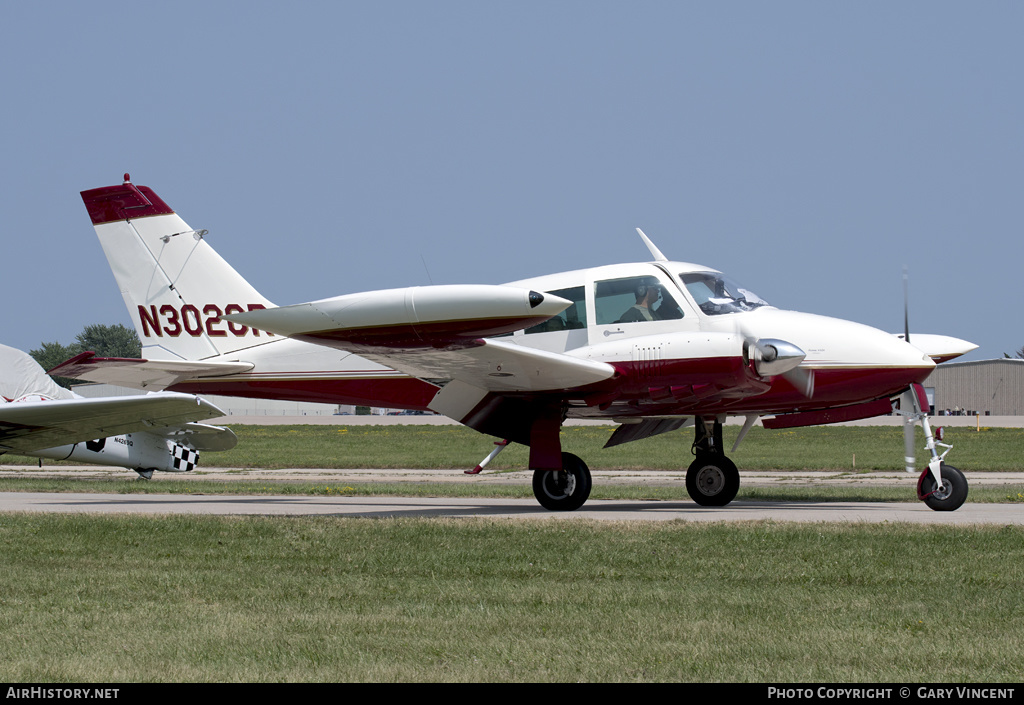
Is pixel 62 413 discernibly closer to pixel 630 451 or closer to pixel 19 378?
pixel 19 378

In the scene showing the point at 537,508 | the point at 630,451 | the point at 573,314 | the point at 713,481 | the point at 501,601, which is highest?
the point at 573,314

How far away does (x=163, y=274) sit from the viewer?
17.9 metres

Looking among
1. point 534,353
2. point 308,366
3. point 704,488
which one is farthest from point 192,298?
point 704,488

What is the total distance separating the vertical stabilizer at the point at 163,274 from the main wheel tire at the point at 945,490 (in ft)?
35.2

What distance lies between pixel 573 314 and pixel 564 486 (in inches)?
94.5

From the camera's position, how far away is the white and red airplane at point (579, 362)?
38.4 ft

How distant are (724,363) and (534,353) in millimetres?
2424

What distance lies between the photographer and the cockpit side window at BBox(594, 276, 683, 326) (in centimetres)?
1428

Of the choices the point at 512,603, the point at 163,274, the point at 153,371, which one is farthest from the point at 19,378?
the point at 512,603

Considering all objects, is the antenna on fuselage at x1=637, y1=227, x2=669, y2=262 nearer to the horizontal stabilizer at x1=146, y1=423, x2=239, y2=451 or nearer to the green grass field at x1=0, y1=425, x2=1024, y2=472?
the horizontal stabilizer at x1=146, y1=423, x2=239, y2=451

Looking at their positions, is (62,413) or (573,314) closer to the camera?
(62,413)

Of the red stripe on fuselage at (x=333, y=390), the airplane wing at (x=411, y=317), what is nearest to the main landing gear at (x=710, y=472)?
the red stripe on fuselage at (x=333, y=390)

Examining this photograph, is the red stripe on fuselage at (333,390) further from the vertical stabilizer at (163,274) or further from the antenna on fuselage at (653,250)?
the antenna on fuselage at (653,250)
